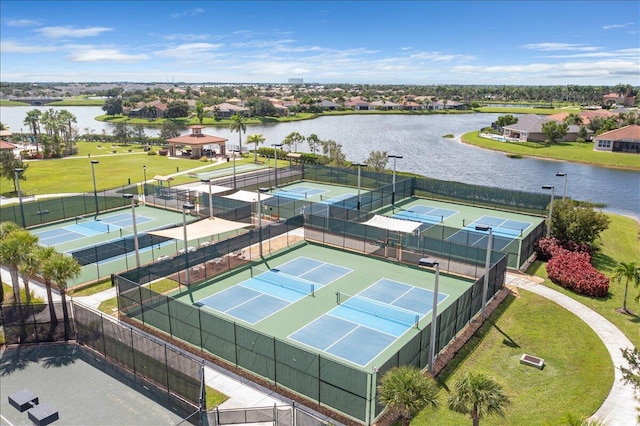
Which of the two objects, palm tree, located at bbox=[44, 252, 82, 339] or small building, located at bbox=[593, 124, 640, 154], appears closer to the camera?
palm tree, located at bbox=[44, 252, 82, 339]

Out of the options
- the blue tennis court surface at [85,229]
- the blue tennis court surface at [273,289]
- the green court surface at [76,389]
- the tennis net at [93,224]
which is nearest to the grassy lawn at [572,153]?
the blue tennis court surface at [273,289]

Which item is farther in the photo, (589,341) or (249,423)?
(589,341)

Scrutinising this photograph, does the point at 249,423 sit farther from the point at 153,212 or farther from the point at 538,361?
the point at 153,212

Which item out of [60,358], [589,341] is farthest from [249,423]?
[589,341]

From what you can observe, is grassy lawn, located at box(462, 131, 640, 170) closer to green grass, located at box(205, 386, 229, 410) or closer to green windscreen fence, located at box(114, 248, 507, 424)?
green windscreen fence, located at box(114, 248, 507, 424)

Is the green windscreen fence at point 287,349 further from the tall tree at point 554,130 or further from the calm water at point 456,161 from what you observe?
the tall tree at point 554,130

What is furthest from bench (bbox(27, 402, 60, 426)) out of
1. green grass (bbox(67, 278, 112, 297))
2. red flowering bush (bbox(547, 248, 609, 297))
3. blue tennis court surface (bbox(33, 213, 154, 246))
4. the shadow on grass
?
red flowering bush (bbox(547, 248, 609, 297))
